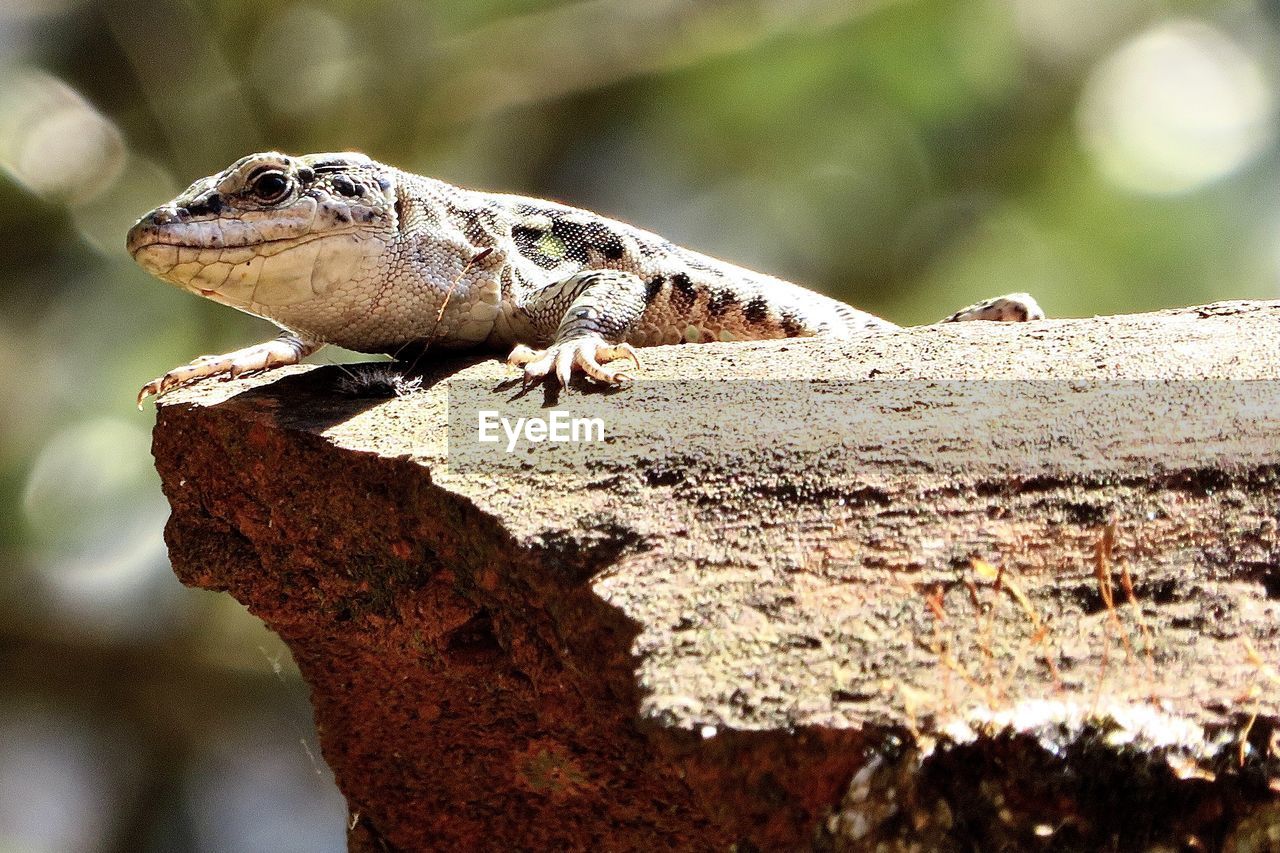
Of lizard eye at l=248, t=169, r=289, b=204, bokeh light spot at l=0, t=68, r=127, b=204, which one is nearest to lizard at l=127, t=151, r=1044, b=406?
lizard eye at l=248, t=169, r=289, b=204

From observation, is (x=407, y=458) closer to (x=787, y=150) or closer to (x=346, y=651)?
(x=346, y=651)

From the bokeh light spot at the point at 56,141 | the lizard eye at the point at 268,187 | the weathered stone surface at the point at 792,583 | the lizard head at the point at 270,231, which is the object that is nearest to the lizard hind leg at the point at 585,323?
the weathered stone surface at the point at 792,583

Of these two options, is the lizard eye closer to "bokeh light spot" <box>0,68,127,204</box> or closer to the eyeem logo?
the eyeem logo

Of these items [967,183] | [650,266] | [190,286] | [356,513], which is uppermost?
[967,183]

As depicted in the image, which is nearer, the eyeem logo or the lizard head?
the eyeem logo

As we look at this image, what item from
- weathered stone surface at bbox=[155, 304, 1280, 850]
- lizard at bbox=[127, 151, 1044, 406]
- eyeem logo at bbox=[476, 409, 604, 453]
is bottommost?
weathered stone surface at bbox=[155, 304, 1280, 850]

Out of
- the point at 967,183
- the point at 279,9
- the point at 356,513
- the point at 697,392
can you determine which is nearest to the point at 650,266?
the point at 697,392

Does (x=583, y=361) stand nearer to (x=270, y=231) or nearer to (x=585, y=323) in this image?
(x=585, y=323)
